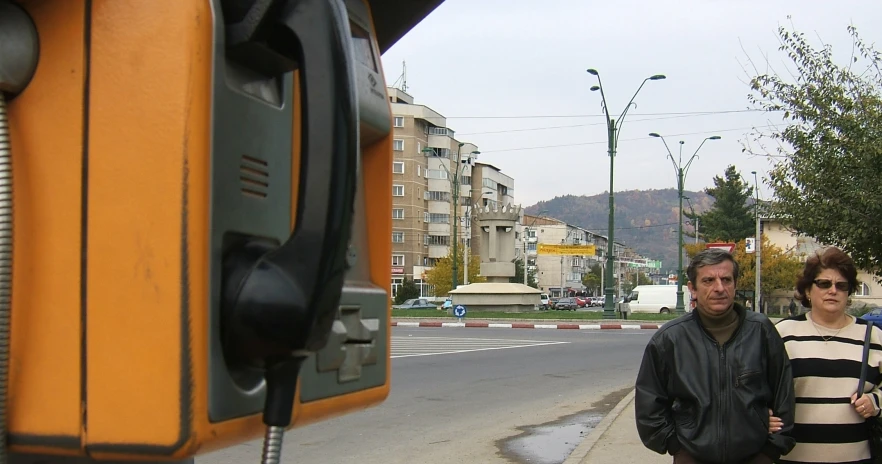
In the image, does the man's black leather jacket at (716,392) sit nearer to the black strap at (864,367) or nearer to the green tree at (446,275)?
the black strap at (864,367)

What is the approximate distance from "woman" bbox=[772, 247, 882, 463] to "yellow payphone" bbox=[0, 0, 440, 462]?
2843 mm

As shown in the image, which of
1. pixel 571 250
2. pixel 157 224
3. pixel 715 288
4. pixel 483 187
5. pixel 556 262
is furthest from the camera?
pixel 556 262

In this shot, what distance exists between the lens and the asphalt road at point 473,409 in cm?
812

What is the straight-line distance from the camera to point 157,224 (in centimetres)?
108

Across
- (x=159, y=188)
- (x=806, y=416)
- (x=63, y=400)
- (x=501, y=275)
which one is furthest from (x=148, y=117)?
(x=501, y=275)

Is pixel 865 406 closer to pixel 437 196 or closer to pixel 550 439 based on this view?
pixel 550 439

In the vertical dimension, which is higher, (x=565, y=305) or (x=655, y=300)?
(x=655, y=300)

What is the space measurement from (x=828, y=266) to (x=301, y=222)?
121 inches

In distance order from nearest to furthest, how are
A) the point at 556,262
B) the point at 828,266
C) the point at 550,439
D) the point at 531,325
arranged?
the point at 828,266 < the point at 550,439 < the point at 531,325 < the point at 556,262

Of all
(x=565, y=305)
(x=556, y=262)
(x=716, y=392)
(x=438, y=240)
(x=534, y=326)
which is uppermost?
(x=438, y=240)

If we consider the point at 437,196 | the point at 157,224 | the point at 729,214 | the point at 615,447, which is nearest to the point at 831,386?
the point at 157,224

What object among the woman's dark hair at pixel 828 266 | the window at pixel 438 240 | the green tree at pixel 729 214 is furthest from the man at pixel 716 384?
the window at pixel 438 240

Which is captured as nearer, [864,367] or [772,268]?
[864,367]

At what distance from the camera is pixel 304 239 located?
1168mm
